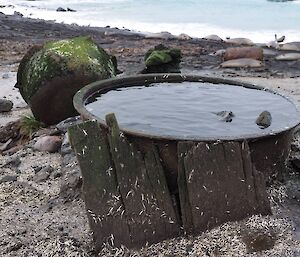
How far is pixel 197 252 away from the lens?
377cm

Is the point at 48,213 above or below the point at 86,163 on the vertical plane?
below

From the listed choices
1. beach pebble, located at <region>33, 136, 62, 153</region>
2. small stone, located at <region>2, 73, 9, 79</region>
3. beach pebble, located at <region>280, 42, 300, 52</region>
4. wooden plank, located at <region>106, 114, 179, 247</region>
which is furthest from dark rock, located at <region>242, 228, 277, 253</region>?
beach pebble, located at <region>280, 42, 300, 52</region>

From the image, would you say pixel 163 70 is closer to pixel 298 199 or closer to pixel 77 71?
pixel 77 71

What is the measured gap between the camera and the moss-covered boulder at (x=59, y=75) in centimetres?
643

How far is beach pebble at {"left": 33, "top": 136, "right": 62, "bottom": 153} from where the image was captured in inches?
233

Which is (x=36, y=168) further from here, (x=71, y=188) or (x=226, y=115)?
(x=226, y=115)

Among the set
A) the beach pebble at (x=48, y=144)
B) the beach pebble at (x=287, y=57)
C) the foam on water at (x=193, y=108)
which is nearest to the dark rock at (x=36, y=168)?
the beach pebble at (x=48, y=144)

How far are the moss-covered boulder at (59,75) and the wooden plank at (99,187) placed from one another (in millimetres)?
2640

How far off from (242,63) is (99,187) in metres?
10.3

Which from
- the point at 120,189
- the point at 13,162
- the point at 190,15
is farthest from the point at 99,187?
the point at 190,15

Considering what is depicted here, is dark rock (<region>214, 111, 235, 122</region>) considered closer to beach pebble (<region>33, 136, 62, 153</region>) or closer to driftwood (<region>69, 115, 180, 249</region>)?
driftwood (<region>69, 115, 180, 249</region>)

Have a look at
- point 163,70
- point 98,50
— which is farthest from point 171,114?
point 163,70

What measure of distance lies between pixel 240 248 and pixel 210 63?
10.7 meters

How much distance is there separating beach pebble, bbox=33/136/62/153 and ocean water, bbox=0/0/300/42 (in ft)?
65.2
